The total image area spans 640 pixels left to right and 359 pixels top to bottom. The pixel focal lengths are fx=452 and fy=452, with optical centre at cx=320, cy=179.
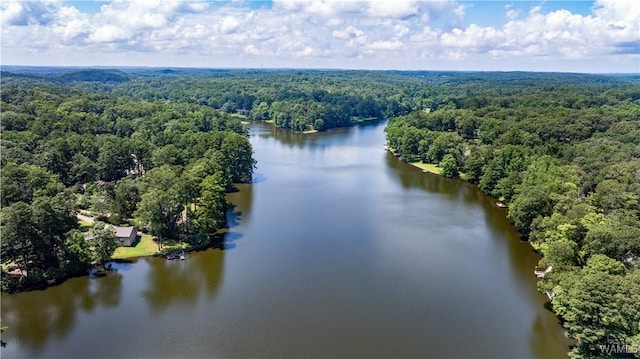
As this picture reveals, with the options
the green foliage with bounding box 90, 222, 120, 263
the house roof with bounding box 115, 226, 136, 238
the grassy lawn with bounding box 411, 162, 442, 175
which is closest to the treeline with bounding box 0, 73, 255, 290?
the green foliage with bounding box 90, 222, 120, 263

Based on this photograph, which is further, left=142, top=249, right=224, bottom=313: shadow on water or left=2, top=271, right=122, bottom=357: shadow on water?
left=142, top=249, right=224, bottom=313: shadow on water

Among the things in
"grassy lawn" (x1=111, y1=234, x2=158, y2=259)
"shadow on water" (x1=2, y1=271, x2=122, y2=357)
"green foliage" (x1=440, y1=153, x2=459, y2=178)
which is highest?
"green foliage" (x1=440, y1=153, x2=459, y2=178)

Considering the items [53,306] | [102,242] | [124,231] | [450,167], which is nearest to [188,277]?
[102,242]

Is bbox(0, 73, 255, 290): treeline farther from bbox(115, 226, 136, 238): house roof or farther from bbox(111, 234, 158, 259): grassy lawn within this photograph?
bbox(115, 226, 136, 238): house roof

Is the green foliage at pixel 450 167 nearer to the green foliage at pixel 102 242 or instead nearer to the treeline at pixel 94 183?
the treeline at pixel 94 183

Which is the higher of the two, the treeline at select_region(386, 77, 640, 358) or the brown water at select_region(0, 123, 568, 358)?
the treeline at select_region(386, 77, 640, 358)

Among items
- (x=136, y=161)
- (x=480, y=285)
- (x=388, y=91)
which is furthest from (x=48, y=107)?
(x=388, y=91)

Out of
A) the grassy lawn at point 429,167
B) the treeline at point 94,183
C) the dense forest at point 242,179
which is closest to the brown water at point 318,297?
the treeline at point 94,183

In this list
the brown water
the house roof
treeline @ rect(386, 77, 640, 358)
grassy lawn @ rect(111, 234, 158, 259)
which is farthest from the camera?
the house roof
